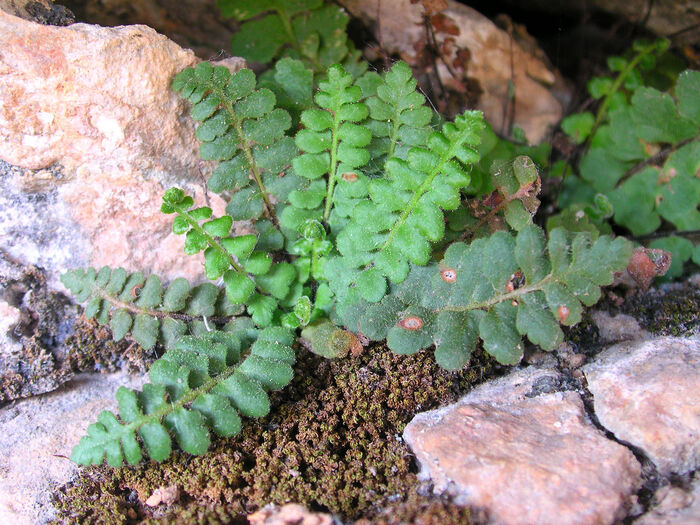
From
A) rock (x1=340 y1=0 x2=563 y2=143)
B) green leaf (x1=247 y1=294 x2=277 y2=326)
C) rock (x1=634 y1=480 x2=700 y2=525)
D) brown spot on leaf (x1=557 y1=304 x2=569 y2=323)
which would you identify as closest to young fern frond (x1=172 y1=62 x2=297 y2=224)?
green leaf (x1=247 y1=294 x2=277 y2=326)

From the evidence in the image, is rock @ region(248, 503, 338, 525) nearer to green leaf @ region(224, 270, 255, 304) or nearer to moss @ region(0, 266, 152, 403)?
green leaf @ region(224, 270, 255, 304)

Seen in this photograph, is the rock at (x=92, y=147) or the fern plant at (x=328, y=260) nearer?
the fern plant at (x=328, y=260)

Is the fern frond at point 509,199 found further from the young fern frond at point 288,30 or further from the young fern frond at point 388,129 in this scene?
the young fern frond at point 288,30

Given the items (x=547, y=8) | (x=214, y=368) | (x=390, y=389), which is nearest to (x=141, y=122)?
(x=214, y=368)

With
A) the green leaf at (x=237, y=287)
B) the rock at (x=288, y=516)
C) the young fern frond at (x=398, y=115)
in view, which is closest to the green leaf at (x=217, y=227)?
the green leaf at (x=237, y=287)

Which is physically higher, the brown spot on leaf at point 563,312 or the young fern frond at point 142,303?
the brown spot on leaf at point 563,312

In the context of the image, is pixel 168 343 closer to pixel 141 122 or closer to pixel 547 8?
pixel 141 122
